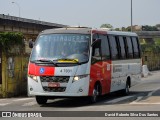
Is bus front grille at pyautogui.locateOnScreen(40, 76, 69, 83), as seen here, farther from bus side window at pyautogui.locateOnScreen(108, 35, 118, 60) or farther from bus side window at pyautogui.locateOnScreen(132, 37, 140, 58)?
bus side window at pyautogui.locateOnScreen(132, 37, 140, 58)

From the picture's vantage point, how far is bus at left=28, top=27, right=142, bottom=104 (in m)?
15.5

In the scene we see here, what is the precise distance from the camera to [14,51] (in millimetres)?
21406

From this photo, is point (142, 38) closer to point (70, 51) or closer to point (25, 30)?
point (25, 30)

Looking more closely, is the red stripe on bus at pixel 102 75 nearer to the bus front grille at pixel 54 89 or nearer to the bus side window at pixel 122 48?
the bus front grille at pixel 54 89

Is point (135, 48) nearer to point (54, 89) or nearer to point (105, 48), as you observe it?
point (105, 48)

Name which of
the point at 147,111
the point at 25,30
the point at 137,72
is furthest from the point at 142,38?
the point at 147,111

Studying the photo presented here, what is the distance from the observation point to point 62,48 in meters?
16.2

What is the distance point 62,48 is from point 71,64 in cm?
86

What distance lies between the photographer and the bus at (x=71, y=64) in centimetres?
1549

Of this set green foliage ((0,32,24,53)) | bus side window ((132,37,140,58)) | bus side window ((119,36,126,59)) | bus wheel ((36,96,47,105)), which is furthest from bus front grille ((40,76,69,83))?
bus side window ((132,37,140,58))

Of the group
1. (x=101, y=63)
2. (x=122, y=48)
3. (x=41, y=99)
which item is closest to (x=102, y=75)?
(x=101, y=63)

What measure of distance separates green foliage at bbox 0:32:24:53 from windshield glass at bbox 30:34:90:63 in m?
4.19

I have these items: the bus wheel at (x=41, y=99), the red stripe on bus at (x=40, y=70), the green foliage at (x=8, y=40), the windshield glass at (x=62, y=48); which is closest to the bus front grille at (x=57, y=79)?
the red stripe on bus at (x=40, y=70)

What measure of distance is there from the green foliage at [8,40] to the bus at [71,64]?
407 centimetres
